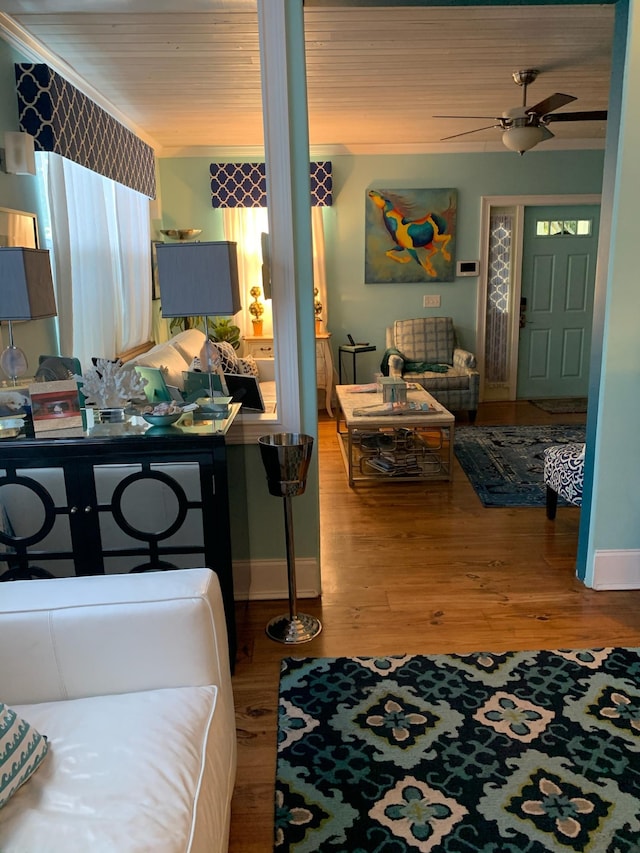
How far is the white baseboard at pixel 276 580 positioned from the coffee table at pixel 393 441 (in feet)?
4.73

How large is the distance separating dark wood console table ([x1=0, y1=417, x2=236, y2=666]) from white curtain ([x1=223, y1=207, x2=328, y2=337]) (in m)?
4.13

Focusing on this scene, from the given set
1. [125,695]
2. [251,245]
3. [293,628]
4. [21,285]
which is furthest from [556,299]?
→ [125,695]

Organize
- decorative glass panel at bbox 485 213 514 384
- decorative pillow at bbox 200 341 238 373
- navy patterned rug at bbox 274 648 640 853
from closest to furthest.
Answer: navy patterned rug at bbox 274 648 640 853 < decorative pillow at bbox 200 341 238 373 < decorative glass panel at bbox 485 213 514 384

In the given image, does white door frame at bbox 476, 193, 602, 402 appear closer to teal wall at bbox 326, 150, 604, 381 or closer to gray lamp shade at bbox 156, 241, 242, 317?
teal wall at bbox 326, 150, 604, 381

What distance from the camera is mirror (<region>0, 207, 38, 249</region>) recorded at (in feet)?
9.43

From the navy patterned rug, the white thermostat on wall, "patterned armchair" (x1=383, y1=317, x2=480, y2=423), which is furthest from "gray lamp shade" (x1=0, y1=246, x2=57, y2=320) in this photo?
the white thermostat on wall

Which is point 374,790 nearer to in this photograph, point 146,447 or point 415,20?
point 146,447

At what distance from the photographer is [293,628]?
2.53 meters

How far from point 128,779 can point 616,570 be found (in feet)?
7.65

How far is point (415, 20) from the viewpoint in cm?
304

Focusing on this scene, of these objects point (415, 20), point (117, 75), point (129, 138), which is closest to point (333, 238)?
point (129, 138)

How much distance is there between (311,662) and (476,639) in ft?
2.10

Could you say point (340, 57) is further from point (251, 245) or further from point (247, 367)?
point (251, 245)

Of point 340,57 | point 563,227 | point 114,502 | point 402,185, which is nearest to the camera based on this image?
point 114,502
